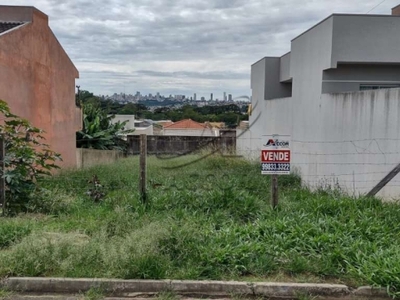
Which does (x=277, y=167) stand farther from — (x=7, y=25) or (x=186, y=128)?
(x=186, y=128)

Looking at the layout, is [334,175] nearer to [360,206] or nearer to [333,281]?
[360,206]

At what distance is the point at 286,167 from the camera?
5.24 m

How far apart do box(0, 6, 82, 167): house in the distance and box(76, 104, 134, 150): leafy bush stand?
13.5 feet

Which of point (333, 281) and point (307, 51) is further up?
point (307, 51)

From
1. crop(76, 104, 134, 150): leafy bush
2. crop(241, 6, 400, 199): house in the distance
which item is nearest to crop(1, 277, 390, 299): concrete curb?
crop(241, 6, 400, 199): house in the distance

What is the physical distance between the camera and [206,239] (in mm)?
4273

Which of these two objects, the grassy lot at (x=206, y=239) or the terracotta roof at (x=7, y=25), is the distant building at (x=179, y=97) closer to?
the terracotta roof at (x=7, y=25)

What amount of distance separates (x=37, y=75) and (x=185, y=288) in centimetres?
893

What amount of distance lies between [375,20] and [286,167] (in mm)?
5957

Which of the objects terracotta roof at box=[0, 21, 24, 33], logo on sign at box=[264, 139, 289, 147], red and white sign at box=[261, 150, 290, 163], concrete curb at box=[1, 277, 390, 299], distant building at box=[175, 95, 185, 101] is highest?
terracotta roof at box=[0, 21, 24, 33]

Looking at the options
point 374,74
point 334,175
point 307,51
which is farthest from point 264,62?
point 334,175

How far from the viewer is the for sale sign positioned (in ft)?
17.2

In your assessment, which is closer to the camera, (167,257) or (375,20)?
(167,257)

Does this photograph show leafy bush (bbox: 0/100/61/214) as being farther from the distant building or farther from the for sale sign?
the distant building
